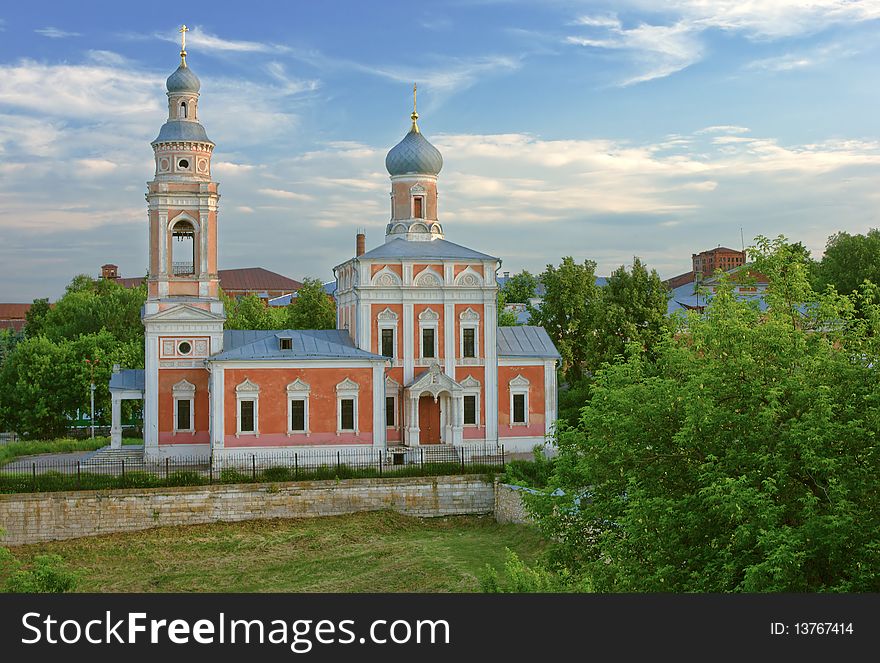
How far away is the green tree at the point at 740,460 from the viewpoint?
1352 cm

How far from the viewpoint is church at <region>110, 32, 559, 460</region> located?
3359 cm

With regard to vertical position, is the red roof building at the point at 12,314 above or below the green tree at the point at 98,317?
above

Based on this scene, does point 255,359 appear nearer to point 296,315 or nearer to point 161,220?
point 161,220

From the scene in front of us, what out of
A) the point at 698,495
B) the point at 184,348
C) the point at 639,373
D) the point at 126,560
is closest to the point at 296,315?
the point at 184,348

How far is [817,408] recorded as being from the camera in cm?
1431

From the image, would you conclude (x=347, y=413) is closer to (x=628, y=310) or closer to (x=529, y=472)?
(x=529, y=472)

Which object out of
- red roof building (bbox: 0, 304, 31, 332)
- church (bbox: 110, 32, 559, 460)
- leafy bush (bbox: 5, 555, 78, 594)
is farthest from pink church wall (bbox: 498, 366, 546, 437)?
red roof building (bbox: 0, 304, 31, 332)

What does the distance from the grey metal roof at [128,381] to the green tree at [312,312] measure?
64.2 feet

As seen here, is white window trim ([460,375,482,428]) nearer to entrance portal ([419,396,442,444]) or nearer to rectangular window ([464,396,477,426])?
rectangular window ([464,396,477,426])

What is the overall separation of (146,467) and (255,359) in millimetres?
4837

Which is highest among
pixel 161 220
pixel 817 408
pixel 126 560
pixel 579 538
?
pixel 161 220

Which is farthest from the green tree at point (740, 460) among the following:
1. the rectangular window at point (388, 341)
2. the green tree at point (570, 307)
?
the green tree at point (570, 307)

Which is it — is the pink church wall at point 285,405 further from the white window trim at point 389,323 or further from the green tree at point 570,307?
the green tree at point 570,307

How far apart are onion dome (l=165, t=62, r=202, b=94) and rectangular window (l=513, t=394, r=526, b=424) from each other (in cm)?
1545
